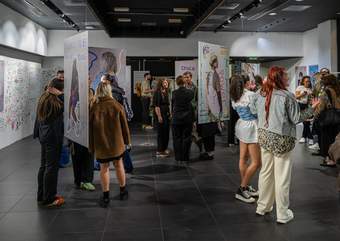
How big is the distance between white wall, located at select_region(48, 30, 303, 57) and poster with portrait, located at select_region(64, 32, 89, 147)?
8.19 metres

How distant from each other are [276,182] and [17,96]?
24.9ft

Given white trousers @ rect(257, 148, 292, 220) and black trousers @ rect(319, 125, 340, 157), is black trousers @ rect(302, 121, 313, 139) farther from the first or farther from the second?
white trousers @ rect(257, 148, 292, 220)

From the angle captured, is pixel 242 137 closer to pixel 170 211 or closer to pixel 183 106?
pixel 170 211

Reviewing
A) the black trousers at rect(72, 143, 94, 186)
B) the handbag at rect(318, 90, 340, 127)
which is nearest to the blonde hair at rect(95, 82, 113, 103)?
the black trousers at rect(72, 143, 94, 186)

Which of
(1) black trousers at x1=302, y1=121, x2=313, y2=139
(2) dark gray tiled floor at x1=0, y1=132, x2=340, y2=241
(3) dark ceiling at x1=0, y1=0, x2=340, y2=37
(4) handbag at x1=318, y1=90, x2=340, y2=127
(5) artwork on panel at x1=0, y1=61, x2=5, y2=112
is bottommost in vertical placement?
(2) dark gray tiled floor at x1=0, y1=132, x2=340, y2=241

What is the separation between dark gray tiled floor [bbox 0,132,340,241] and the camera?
Answer: 141 inches

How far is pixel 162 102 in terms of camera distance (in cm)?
739

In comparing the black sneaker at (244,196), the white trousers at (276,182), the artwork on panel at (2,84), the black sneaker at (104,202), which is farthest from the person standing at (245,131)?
the artwork on panel at (2,84)

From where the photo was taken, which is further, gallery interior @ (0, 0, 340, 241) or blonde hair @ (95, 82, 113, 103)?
blonde hair @ (95, 82, 113, 103)

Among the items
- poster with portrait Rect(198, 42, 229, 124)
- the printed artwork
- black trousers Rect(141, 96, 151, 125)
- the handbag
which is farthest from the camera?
black trousers Rect(141, 96, 151, 125)

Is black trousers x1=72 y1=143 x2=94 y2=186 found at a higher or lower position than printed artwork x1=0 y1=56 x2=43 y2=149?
lower

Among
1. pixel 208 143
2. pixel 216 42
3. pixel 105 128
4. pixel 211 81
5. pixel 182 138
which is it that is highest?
pixel 216 42

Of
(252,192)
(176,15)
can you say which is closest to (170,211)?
(252,192)

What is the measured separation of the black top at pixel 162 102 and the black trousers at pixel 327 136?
2714mm
